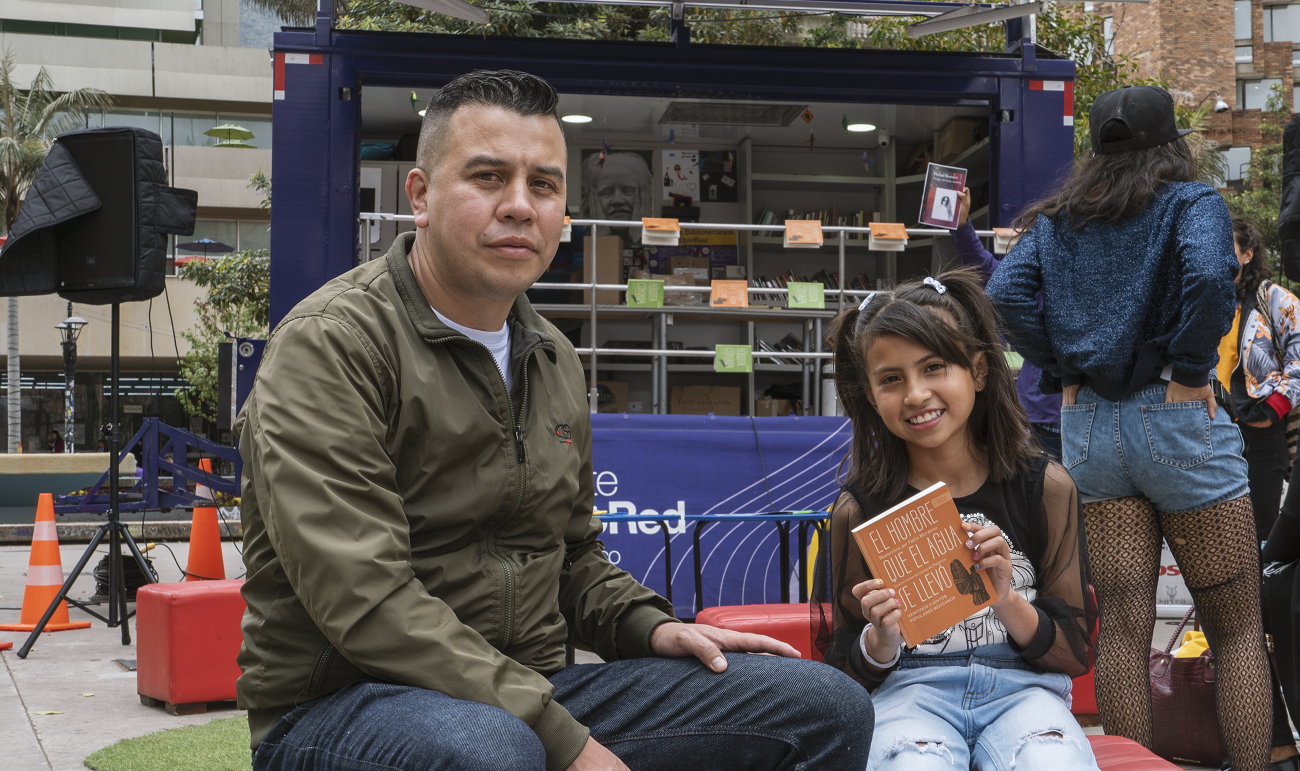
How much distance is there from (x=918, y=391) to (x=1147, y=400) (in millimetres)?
939

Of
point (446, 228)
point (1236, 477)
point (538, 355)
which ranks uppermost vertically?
point (446, 228)

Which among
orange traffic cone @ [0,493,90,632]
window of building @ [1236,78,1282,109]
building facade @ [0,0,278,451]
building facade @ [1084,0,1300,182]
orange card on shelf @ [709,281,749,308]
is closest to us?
orange traffic cone @ [0,493,90,632]

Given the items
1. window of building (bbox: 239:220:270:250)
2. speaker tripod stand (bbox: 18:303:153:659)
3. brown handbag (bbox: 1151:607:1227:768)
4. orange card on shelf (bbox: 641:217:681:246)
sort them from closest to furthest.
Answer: brown handbag (bbox: 1151:607:1227:768)
speaker tripod stand (bbox: 18:303:153:659)
orange card on shelf (bbox: 641:217:681:246)
window of building (bbox: 239:220:270:250)

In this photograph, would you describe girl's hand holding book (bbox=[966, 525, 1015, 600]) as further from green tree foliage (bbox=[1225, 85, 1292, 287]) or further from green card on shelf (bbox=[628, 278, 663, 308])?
green tree foliage (bbox=[1225, 85, 1292, 287])

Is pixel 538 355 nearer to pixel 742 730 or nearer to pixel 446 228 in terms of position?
pixel 446 228

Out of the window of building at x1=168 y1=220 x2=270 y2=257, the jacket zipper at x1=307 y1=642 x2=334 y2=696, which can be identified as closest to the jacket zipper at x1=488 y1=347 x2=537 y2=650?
the jacket zipper at x1=307 y1=642 x2=334 y2=696

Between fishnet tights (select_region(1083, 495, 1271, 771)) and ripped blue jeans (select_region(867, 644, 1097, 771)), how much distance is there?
26.3 inches

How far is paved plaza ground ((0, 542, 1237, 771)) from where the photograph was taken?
3834 mm

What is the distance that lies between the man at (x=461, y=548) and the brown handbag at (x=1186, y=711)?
2.06m

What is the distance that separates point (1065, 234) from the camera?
10.4 ft

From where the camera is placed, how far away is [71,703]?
456 centimetres

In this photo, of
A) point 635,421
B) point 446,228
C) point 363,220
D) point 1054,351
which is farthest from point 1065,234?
point 363,220

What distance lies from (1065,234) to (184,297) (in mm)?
32422

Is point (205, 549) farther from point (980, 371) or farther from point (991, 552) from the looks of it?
point (991, 552)
